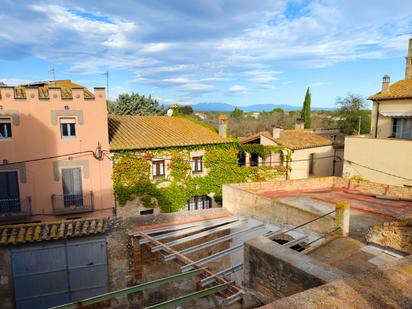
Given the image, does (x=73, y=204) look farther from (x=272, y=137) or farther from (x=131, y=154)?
(x=272, y=137)

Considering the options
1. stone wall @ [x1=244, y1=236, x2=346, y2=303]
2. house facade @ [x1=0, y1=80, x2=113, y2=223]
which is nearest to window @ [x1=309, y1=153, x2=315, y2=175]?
house facade @ [x1=0, y1=80, x2=113, y2=223]

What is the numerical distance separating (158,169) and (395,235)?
1457 centimetres

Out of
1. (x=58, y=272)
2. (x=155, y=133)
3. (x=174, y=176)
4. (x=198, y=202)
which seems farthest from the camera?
(x=198, y=202)

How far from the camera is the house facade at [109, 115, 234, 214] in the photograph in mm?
18750

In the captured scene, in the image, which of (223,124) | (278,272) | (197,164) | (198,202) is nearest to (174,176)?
(197,164)

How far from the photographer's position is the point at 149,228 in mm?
10922

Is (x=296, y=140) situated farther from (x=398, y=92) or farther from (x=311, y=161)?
(x=398, y=92)

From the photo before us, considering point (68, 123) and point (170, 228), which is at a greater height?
point (68, 123)

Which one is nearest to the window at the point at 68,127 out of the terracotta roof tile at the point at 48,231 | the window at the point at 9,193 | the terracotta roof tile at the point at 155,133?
the terracotta roof tile at the point at 155,133

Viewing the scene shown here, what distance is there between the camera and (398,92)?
21.5 meters

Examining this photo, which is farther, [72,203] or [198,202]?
[198,202]

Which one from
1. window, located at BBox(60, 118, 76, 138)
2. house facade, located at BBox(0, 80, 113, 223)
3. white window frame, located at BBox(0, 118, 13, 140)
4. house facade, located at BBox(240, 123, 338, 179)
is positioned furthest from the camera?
house facade, located at BBox(240, 123, 338, 179)

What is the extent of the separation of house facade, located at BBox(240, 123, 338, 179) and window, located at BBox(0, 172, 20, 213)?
655 inches

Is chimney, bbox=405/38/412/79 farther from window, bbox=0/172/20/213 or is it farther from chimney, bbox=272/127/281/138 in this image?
window, bbox=0/172/20/213
